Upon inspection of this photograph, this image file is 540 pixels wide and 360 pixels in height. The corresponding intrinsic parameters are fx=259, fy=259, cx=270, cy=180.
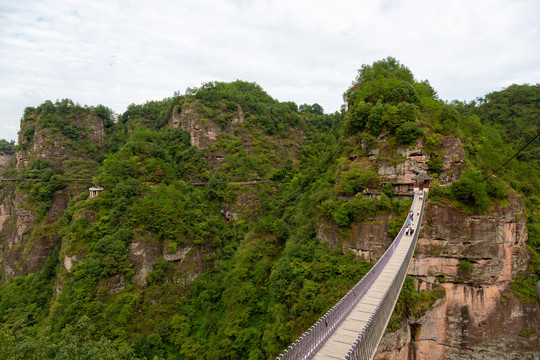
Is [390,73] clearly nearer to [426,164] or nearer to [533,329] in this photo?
[426,164]

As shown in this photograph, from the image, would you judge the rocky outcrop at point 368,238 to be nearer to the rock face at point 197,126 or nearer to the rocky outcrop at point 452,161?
the rocky outcrop at point 452,161

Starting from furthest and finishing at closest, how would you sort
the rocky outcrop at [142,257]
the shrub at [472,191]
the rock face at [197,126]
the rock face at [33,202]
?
1. the rock face at [197,126]
2. the rock face at [33,202]
3. the rocky outcrop at [142,257]
4. the shrub at [472,191]

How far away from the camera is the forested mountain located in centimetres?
1828

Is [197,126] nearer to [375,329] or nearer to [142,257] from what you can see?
[142,257]

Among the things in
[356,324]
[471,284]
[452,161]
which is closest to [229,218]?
[452,161]

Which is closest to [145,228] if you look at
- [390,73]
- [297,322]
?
[297,322]

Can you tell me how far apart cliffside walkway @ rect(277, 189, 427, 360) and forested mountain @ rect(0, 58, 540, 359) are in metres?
8.28

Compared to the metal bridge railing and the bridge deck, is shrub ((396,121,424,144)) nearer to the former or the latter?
the bridge deck

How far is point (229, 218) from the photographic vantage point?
4328cm

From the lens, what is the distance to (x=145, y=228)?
31.2 m

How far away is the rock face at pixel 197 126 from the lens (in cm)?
4944

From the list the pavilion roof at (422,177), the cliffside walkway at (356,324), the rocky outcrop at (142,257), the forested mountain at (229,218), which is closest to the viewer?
the cliffside walkway at (356,324)

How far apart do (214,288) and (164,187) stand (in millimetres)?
15120

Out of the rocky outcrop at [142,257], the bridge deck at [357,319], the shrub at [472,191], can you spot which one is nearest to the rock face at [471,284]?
the shrub at [472,191]
